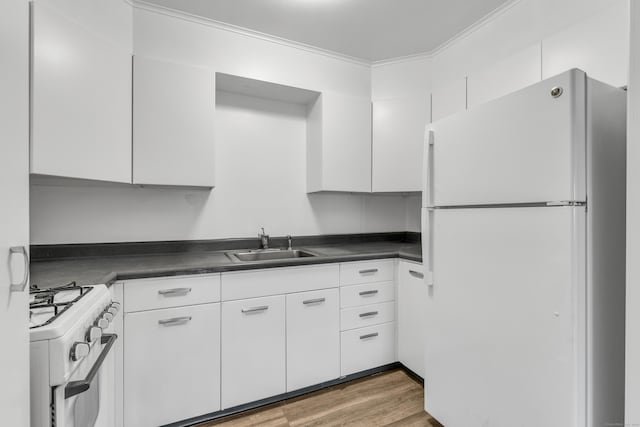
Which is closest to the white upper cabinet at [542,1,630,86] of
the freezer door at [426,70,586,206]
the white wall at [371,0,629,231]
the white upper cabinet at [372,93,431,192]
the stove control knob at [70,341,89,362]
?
the white wall at [371,0,629,231]

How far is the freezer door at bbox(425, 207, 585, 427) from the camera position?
41.0 inches

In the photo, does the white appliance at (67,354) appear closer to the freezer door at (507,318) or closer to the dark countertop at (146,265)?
the dark countertop at (146,265)

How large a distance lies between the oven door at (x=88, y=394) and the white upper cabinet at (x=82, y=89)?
80 cm

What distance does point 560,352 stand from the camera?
1063 millimetres

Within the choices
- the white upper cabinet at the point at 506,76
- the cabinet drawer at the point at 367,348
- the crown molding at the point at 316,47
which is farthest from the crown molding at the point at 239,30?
the cabinet drawer at the point at 367,348

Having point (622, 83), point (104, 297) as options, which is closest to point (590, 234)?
point (622, 83)

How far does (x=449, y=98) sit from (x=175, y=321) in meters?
2.27

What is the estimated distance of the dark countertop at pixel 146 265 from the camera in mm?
1376

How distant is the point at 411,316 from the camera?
204 centimetres

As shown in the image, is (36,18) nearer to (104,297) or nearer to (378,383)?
(104,297)

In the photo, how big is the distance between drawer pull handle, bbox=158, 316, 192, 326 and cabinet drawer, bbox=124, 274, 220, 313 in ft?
0.23

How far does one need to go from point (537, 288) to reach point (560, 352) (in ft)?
0.72
